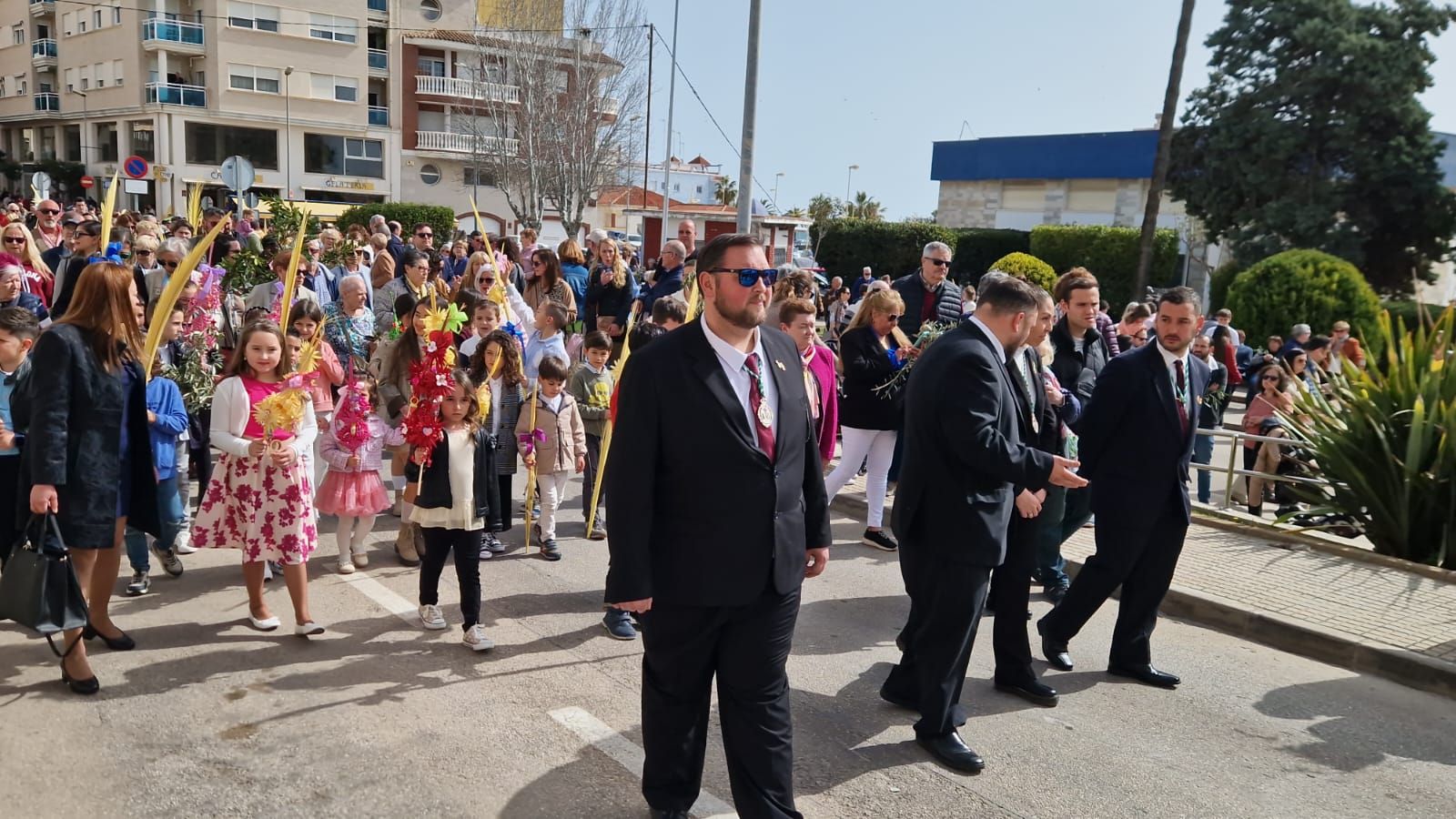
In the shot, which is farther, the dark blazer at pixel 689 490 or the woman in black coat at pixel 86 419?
the woman in black coat at pixel 86 419

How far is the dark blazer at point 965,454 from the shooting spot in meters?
4.33

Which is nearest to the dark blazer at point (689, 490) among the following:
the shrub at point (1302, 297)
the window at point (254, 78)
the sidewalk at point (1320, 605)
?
the sidewalk at point (1320, 605)

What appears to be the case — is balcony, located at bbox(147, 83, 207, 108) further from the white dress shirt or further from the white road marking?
the white dress shirt

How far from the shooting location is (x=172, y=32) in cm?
4566

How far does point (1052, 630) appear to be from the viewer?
5652mm

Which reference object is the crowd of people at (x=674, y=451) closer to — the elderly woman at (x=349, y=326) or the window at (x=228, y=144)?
the elderly woman at (x=349, y=326)

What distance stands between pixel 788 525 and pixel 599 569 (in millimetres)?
3622

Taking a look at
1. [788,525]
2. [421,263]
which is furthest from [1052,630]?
[421,263]

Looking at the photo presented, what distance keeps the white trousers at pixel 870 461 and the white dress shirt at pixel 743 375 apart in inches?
165

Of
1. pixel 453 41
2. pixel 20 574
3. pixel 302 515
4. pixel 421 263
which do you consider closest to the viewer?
pixel 20 574

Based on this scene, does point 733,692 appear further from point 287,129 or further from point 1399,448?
point 287,129

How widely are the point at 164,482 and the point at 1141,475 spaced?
5.21m

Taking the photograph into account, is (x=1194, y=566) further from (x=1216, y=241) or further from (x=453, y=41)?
(x=453, y=41)

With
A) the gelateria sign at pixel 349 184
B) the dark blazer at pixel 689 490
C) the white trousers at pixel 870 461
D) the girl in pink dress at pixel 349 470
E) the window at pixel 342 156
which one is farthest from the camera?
the gelateria sign at pixel 349 184
